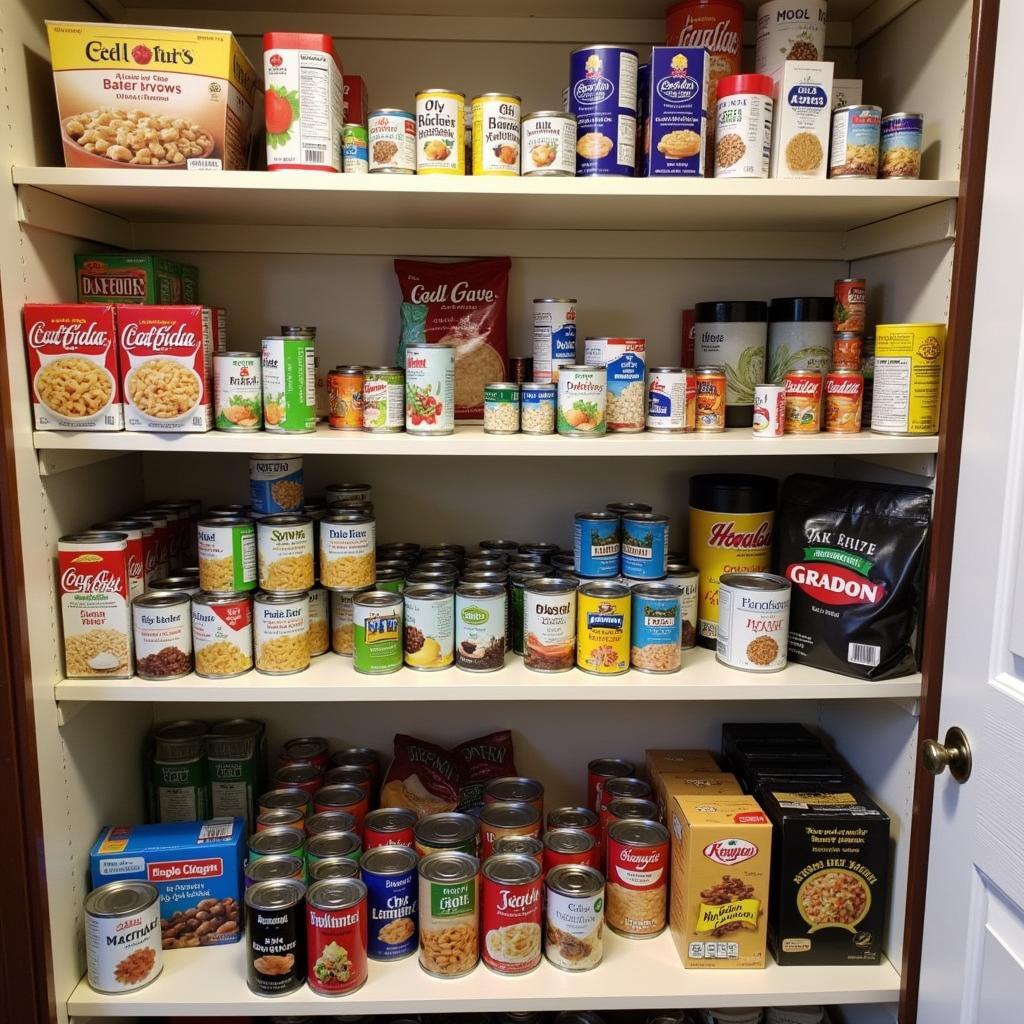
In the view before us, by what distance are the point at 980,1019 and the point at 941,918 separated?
5.6 inches

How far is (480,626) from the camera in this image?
4.69ft

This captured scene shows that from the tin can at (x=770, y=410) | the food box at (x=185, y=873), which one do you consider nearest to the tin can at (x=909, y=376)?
the tin can at (x=770, y=410)

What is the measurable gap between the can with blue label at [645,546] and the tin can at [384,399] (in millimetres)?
448

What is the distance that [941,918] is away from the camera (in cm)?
128

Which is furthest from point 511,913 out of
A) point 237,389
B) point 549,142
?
point 549,142

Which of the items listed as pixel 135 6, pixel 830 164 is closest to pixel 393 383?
pixel 830 164

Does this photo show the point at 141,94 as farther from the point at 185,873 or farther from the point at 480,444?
the point at 185,873

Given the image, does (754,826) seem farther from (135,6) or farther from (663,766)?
(135,6)

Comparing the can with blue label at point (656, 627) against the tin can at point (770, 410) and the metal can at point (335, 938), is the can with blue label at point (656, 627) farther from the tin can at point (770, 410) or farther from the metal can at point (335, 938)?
the metal can at point (335, 938)

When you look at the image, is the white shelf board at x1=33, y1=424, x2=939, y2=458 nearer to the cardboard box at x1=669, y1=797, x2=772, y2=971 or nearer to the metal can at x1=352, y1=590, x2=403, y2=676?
the metal can at x1=352, y1=590, x2=403, y2=676

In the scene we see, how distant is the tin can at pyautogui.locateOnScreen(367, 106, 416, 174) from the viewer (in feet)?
4.23

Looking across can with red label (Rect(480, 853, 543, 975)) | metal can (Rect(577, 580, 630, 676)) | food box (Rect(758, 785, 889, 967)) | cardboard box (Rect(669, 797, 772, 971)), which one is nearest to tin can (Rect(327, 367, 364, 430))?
metal can (Rect(577, 580, 630, 676))

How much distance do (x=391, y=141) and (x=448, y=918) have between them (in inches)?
48.8

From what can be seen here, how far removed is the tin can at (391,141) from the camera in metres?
1.29
